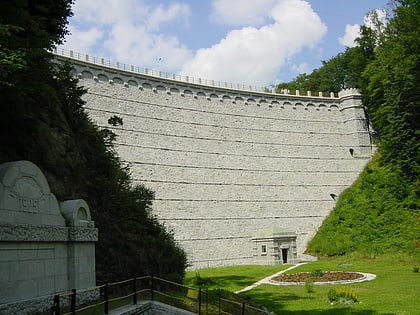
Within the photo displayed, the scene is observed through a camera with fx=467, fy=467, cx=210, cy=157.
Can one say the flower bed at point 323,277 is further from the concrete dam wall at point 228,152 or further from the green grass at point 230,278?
the concrete dam wall at point 228,152

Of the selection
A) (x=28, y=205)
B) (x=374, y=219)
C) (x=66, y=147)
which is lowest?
(x=374, y=219)

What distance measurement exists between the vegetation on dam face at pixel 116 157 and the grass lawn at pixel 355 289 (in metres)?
4.20

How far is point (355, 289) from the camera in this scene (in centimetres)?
1994

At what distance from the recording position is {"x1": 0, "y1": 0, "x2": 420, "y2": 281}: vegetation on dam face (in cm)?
1199

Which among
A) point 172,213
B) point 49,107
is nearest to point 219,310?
point 49,107

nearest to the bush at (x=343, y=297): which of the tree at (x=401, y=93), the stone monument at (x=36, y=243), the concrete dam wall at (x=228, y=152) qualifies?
the stone monument at (x=36, y=243)

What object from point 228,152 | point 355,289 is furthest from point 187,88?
point 355,289

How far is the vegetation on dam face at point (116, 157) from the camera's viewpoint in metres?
12.0

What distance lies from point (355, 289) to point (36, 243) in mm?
14603

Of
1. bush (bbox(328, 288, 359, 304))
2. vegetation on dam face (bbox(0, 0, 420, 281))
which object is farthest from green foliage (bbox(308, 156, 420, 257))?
bush (bbox(328, 288, 359, 304))

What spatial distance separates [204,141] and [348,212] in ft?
46.5

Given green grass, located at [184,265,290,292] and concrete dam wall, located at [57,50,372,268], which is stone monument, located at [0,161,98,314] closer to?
green grass, located at [184,265,290,292]

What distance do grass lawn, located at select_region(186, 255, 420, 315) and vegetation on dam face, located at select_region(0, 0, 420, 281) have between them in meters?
4.20

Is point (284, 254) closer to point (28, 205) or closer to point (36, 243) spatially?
point (36, 243)
